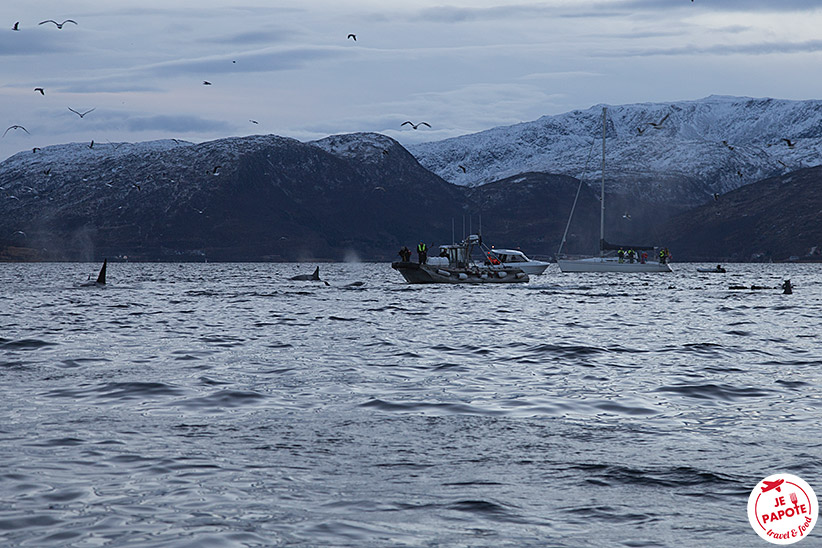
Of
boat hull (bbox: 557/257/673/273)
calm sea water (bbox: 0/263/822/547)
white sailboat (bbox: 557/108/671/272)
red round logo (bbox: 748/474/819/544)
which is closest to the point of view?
red round logo (bbox: 748/474/819/544)

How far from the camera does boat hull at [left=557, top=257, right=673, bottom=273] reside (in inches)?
5418

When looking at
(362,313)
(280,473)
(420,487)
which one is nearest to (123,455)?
(280,473)

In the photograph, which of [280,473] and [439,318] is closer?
[280,473]

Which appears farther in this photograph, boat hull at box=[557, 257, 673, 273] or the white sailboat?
boat hull at box=[557, 257, 673, 273]

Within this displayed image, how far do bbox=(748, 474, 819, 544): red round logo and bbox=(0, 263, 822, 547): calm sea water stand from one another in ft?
0.57

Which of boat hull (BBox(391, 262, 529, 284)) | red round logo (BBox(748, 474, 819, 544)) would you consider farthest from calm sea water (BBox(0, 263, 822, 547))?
boat hull (BBox(391, 262, 529, 284))

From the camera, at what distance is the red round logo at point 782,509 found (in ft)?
31.1

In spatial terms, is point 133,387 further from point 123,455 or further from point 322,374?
point 123,455

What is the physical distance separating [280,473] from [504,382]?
395 inches

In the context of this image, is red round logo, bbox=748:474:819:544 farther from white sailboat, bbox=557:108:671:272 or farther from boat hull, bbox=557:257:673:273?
boat hull, bbox=557:257:673:273

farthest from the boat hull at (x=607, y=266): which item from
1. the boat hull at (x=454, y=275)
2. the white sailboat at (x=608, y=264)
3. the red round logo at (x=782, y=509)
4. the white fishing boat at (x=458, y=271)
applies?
the red round logo at (x=782, y=509)

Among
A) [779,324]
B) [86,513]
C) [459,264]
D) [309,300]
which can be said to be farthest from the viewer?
[459,264]

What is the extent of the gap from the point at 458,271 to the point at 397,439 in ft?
236

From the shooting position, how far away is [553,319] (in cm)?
4553
